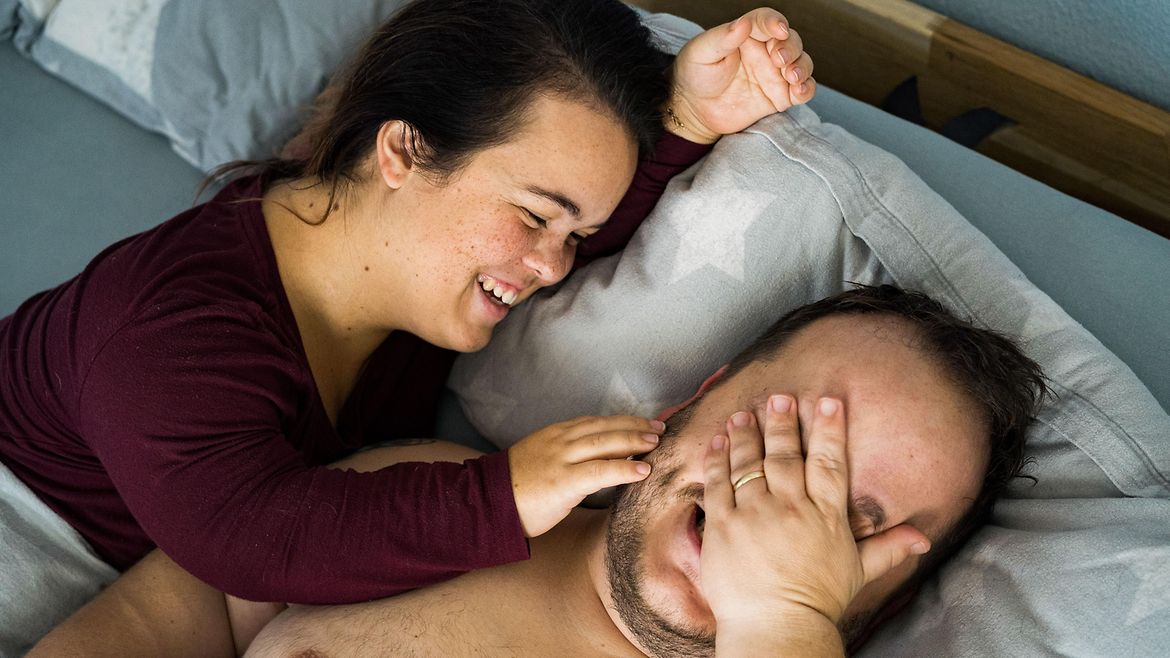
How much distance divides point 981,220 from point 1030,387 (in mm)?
367

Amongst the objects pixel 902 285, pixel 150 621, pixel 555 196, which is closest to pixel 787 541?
pixel 902 285

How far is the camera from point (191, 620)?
1.45 meters

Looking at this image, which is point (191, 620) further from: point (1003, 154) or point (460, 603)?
point (1003, 154)

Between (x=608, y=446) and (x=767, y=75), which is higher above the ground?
(x=767, y=75)

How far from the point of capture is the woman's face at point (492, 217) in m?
1.42

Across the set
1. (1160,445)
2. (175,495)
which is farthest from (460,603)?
(1160,445)

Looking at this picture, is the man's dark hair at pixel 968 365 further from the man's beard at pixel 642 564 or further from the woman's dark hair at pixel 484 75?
the woman's dark hair at pixel 484 75

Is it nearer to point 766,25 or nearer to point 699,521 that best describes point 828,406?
point 699,521

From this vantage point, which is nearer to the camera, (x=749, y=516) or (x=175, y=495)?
(x=749, y=516)

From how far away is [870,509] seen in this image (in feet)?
3.88

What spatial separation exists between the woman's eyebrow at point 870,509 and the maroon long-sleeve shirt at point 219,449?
0.42m

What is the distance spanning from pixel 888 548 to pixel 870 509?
0.05 meters

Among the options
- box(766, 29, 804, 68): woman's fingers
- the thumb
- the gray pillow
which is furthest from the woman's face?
the gray pillow

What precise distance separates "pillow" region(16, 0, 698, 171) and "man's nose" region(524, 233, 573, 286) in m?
0.68
